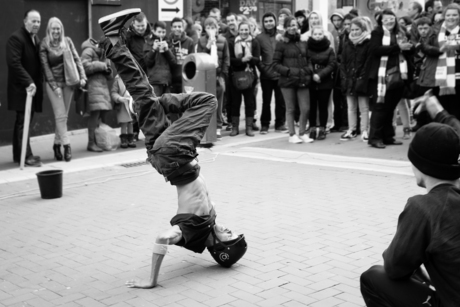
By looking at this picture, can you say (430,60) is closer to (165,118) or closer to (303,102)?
(303,102)

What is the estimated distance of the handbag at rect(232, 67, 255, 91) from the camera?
1196 cm

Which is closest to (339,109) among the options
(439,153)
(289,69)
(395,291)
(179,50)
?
(289,69)

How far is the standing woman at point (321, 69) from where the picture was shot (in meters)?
11.2

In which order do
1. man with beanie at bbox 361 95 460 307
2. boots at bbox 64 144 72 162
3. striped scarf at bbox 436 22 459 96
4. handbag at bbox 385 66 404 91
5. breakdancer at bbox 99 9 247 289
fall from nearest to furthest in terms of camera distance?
1. man with beanie at bbox 361 95 460 307
2. breakdancer at bbox 99 9 247 289
3. striped scarf at bbox 436 22 459 96
4. boots at bbox 64 144 72 162
5. handbag at bbox 385 66 404 91

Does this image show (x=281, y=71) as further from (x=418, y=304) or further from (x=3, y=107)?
(x=418, y=304)

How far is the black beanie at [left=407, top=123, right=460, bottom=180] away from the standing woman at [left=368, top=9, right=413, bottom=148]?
7274mm

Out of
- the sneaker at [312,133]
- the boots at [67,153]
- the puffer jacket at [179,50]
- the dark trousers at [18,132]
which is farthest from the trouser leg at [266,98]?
the dark trousers at [18,132]

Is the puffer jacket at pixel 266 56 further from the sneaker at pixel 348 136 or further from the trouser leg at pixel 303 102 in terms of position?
the sneaker at pixel 348 136

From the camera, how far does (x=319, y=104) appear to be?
457 inches

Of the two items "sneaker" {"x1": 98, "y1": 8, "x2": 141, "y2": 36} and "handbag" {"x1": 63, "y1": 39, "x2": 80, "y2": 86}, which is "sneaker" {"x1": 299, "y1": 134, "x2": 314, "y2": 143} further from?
"sneaker" {"x1": 98, "y1": 8, "x2": 141, "y2": 36}

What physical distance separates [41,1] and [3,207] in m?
5.35

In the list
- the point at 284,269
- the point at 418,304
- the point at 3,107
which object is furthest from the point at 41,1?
the point at 418,304

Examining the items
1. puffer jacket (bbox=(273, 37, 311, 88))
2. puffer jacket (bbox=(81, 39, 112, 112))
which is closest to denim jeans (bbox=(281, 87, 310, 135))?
puffer jacket (bbox=(273, 37, 311, 88))

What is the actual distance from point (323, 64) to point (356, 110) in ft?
3.14
